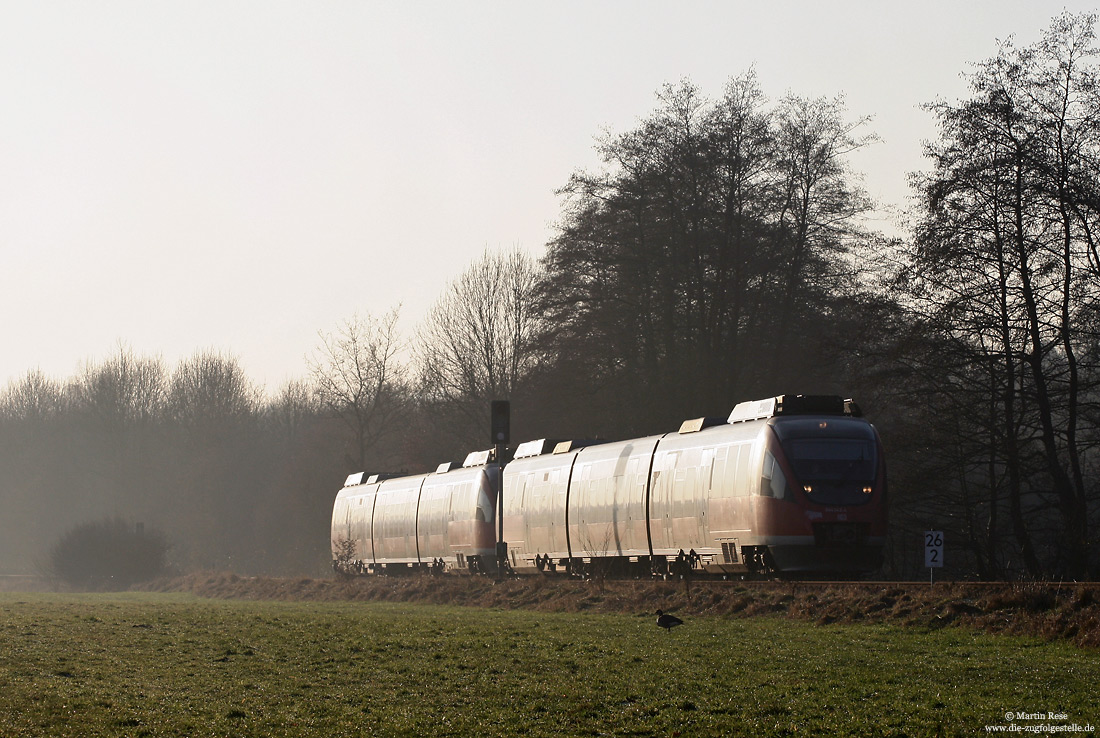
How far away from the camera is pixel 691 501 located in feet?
98.2

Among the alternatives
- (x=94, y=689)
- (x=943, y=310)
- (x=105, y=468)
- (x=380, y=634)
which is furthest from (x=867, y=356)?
(x=105, y=468)

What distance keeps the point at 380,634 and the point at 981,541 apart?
19.5 m

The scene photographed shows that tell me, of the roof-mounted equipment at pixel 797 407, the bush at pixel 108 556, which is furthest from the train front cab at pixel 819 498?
the bush at pixel 108 556

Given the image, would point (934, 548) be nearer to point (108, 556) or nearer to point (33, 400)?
point (108, 556)

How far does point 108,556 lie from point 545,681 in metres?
59.6

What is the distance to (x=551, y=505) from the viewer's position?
3809 cm

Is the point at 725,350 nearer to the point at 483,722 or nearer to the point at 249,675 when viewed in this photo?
the point at 249,675

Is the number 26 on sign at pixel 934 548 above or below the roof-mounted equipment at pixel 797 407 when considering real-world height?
below

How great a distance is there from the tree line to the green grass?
12162mm

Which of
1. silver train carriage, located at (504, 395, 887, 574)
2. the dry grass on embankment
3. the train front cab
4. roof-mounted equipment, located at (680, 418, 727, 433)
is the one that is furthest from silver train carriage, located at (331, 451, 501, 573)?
the train front cab

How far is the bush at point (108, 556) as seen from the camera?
6944cm

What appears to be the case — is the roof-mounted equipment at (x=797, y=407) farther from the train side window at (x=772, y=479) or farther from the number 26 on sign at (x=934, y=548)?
the number 26 on sign at (x=934, y=548)

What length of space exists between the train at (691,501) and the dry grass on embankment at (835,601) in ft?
5.12
